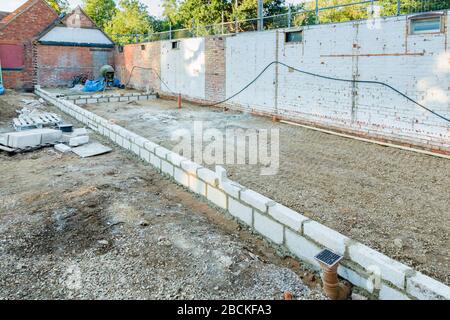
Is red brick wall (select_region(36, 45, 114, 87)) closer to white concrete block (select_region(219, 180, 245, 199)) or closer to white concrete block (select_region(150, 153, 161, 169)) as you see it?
white concrete block (select_region(150, 153, 161, 169))

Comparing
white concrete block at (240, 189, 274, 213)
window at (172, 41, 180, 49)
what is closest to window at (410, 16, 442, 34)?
white concrete block at (240, 189, 274, 213)

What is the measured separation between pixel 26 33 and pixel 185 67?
1082 cm

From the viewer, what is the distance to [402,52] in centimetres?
782

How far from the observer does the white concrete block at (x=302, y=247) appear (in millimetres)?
3486

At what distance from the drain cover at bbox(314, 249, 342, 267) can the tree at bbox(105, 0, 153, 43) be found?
3010cm

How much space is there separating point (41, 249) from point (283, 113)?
8532mm

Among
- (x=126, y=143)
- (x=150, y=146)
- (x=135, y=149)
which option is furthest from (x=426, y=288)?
(x=126, y=143)

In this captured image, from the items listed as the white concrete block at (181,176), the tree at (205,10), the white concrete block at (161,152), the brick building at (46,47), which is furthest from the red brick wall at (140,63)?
the white concrete block at (181,176)

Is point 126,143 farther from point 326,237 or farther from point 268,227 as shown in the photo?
point 326,237

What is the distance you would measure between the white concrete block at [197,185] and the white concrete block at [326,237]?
6.19ft

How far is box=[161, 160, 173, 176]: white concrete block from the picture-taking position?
19.8ft

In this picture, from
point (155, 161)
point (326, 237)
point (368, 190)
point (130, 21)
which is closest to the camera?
point (326, 237)

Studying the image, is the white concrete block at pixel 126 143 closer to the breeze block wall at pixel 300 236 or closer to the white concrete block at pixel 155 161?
the white concrete block at pixel 155 161

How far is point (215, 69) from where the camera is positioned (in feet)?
46.4
